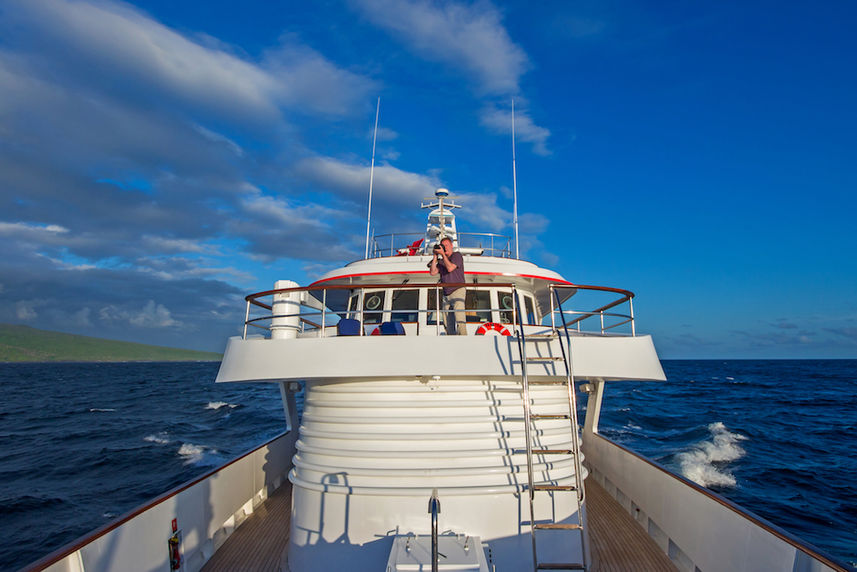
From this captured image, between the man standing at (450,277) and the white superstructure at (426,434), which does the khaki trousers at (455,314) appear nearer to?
the man standing at (450,277)

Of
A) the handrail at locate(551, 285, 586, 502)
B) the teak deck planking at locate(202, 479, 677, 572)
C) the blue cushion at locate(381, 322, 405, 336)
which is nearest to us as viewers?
the handrail at locate(551, 285, 586, 502)

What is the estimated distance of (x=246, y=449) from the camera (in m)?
17.5

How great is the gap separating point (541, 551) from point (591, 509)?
323cm

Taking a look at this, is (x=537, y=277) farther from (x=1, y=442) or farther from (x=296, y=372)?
(x=1, y=442)

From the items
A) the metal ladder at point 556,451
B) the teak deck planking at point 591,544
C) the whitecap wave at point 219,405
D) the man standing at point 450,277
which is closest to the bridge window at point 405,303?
the man standing at point 450,277

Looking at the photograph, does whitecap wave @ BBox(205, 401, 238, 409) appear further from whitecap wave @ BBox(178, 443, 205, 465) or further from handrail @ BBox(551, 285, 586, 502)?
handrail @ BBox(551, 285, 586, 502)

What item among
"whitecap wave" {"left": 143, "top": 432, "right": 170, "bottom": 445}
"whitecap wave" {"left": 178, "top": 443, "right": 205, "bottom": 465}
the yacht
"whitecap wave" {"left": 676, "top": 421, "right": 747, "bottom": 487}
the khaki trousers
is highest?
the khaki trousers

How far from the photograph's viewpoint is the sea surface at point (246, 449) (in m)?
11.5

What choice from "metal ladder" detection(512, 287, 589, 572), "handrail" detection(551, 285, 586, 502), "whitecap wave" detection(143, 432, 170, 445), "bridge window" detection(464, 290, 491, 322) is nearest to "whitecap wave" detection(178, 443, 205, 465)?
"whitecap wave" detection(143, 432, 170, 445)

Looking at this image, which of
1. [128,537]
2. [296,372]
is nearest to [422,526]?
[296,372]

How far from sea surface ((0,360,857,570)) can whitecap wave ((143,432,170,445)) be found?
4cm

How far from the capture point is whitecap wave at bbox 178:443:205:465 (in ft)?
55.3

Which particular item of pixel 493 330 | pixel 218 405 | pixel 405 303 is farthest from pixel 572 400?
pixel 218 405

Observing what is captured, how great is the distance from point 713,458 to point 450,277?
15479 mm
